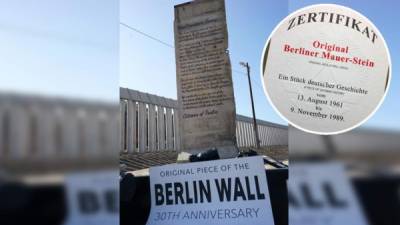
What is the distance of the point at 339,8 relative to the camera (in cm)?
285

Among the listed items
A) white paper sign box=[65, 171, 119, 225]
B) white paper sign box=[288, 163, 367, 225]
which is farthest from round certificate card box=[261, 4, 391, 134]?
white paper sign box=[65, 171, 119, 225]

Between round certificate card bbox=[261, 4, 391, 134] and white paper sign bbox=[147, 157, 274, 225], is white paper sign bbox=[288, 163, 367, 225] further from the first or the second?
white paper sign bbox=[147, 157, 274, 225]

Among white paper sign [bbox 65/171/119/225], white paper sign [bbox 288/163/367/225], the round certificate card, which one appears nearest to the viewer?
white paper sign [bbox 288/163/367/225]

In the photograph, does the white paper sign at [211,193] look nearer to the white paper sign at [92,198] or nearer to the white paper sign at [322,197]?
the white paper sign at [92,198]

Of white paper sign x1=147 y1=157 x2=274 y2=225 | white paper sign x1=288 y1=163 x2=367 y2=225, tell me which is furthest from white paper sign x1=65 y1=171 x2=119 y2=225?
white paper sign x1=288 y1=163 x2=367 y2=225

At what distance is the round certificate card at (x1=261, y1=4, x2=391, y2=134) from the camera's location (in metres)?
2.81

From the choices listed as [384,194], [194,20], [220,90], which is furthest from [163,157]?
[384,194]

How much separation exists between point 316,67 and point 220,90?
77 centimetres

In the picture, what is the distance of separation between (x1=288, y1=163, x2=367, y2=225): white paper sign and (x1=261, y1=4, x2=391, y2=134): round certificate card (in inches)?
9.4

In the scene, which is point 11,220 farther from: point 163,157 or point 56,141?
point 163,157

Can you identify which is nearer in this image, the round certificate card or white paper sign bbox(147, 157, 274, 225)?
the round certificate card

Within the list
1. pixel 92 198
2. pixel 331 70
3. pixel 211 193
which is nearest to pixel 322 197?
pixel 331 70

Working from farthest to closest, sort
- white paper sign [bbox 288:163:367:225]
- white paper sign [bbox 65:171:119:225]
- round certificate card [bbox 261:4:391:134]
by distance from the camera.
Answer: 1. white paper sign [bbox 65:171:119:225]
2. round certificate card [bbox 261:4:391:134]
3. white paper sign [bbox 288:163:367:225]

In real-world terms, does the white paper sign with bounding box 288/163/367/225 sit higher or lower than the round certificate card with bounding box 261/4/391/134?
lower
